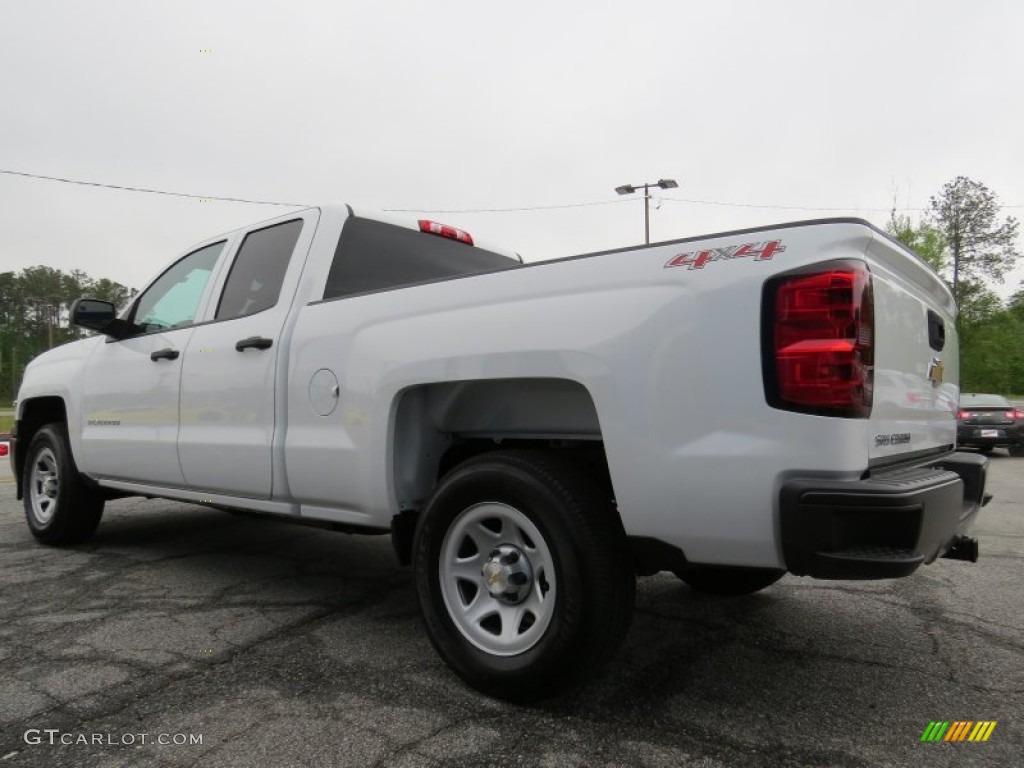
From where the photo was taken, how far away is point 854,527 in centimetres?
187

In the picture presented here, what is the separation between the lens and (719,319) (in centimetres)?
204

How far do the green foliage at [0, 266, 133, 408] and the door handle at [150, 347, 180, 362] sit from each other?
262 ft

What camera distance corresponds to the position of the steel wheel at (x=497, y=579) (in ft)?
7.79

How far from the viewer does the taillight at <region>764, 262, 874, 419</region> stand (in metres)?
1.94

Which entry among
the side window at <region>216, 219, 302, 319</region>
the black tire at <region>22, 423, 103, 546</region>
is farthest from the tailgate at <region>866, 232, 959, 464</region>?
the black tire at <region>22, 423, 103, 546</region>

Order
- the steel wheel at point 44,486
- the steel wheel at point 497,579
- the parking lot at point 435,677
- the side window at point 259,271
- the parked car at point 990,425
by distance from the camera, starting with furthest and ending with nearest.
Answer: the parked car at point 990,425
the steel wheel at point 44,486
the side window at point 259,271
the steel wheel at point 497,579
the parking lot at point 435,677

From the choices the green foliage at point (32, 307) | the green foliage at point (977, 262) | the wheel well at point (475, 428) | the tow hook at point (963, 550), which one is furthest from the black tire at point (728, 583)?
the green foliage at point (32, 307)

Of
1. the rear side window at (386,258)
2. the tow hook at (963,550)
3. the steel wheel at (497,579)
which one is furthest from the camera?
the rear side window at (386,258)

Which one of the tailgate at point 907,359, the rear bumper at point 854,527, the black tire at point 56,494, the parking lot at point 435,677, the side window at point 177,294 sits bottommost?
the parking lot at point 435,677

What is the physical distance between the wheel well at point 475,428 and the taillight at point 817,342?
0.78 metres

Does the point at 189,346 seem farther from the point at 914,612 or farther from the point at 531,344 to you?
the point at 914,612

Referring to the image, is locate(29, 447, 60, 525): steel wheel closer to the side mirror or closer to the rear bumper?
the side mirror

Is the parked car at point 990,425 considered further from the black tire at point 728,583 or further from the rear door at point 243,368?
the rear door at point 243,368

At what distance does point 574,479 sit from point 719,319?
27.9 inches
